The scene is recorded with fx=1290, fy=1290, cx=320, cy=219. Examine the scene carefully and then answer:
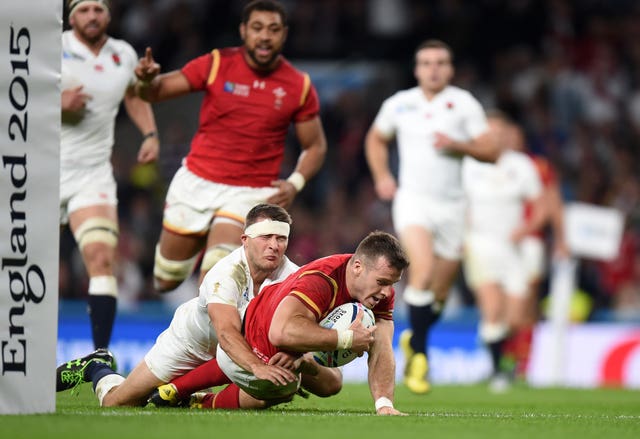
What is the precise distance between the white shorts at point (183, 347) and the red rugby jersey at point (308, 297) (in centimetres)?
37

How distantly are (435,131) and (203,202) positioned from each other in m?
2.74

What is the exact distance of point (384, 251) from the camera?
7.13 meters

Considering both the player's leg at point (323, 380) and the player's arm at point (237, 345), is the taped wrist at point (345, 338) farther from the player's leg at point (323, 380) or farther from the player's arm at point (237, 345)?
the player's leg at point (323, 380)

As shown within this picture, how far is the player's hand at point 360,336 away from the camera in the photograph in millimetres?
7059

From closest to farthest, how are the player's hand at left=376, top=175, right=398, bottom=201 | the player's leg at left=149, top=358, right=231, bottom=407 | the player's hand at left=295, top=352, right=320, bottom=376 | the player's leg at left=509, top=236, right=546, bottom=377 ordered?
the player's hand at left=295, top=352, right=320, bottom=376, the player's leg at left=149, top=358, right=231, bottom=407, the player's hand at left=376, top=175, right=398, bottom=201, the player's leg at left=509, top=236, right=546, bottom=377

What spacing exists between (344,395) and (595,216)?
6.41 metres

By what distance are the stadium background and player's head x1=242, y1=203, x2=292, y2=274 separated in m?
8.86

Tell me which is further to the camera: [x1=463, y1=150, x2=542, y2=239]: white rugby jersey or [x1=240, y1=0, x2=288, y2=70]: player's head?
[x1=463, y1=150, x2=542, y2=239]: white rugby jersey

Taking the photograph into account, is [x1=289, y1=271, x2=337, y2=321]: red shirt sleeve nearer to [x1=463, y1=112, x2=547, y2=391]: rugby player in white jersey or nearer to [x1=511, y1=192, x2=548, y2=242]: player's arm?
[x1=463, y1=112, x2=547, y2=391]: rugby player in white jersey

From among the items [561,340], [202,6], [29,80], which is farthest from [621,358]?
[29,80]

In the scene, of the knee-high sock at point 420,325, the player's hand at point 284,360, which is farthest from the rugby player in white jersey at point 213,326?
the knee-high sock at point 420,325

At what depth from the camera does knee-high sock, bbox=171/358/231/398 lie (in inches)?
308

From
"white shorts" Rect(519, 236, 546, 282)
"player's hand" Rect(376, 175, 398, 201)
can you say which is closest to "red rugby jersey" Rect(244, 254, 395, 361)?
"player's hand" Rect(376, 175, 398, 201)

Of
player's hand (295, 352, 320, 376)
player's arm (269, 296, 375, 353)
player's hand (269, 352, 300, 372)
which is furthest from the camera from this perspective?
player's hand (295, 352, 320, 376)
